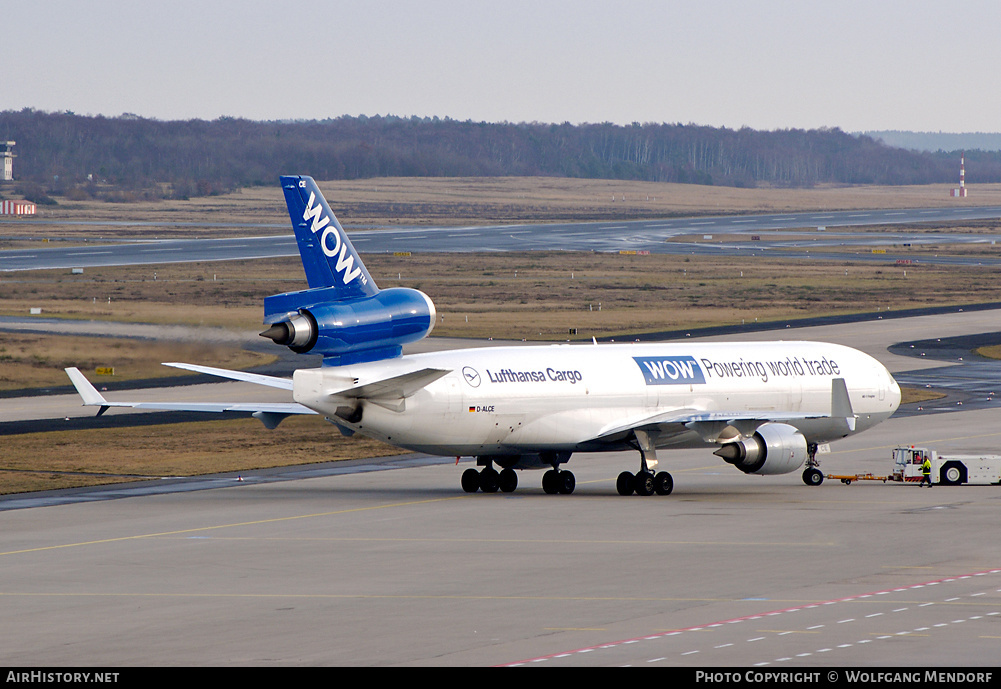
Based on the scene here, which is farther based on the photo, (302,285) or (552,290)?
(552,290)

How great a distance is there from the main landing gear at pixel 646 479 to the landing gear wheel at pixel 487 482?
4007mm

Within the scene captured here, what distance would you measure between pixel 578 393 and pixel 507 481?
3.98 meters

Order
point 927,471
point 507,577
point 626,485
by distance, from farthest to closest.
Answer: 1. point 927,471
2. point 626,485
3. point 507,577

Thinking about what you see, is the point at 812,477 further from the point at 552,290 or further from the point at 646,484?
the point at 552,290

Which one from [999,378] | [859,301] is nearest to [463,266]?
[859,301]

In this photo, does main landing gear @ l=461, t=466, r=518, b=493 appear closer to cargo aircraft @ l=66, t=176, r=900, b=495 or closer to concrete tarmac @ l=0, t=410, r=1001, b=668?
cargo aircraft @ l=66, t=176, r=900, b=495

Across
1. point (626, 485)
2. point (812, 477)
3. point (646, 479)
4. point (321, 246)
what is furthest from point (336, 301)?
point (812, 477)

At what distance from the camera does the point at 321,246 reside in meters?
40.4

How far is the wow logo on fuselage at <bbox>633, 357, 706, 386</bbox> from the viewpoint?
4703 cm

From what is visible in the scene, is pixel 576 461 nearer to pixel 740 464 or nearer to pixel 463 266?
pixel 740 464

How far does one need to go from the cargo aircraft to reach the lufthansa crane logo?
0.14 ft

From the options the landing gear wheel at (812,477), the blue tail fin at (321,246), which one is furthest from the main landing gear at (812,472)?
the blue tail fin at (321,246)

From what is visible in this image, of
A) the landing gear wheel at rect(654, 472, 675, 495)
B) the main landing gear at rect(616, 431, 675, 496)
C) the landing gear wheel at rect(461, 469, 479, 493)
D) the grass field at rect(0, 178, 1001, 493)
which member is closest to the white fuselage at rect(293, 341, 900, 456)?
the main landing gear at rect(616, 431, 675, 496)
